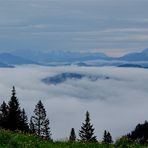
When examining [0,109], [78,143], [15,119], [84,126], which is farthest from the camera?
[84,126]

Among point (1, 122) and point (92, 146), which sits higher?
point (1, 122)

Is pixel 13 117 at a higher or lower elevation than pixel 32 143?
higher

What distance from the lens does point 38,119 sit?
336 ft

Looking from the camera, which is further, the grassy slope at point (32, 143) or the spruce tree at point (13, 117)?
the spruce tree at point (13, 117)

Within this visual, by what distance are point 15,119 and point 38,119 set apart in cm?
4722

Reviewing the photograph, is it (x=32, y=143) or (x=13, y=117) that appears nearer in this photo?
(x=32, y=143)

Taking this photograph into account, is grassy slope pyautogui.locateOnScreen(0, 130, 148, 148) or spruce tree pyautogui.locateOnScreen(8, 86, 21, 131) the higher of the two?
spruce tree pyautogui.locateOnScreen(8, 86, 21, 131)

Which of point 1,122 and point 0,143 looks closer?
point 0,143

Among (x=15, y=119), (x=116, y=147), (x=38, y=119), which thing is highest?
(x=38, y=119)

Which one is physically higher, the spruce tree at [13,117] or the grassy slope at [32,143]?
the spruce tree at [13,117]

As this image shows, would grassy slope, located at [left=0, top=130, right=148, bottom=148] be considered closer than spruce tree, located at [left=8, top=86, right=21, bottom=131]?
Yes

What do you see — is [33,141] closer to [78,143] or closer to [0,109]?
[78,143]

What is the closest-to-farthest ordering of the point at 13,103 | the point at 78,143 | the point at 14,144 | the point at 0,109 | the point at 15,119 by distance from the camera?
the point at 14,144, the point at 78,143, the point at 15,119, the point at 13,103, the point at 0,109

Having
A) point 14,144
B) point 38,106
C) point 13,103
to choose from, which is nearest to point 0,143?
point 14,144
